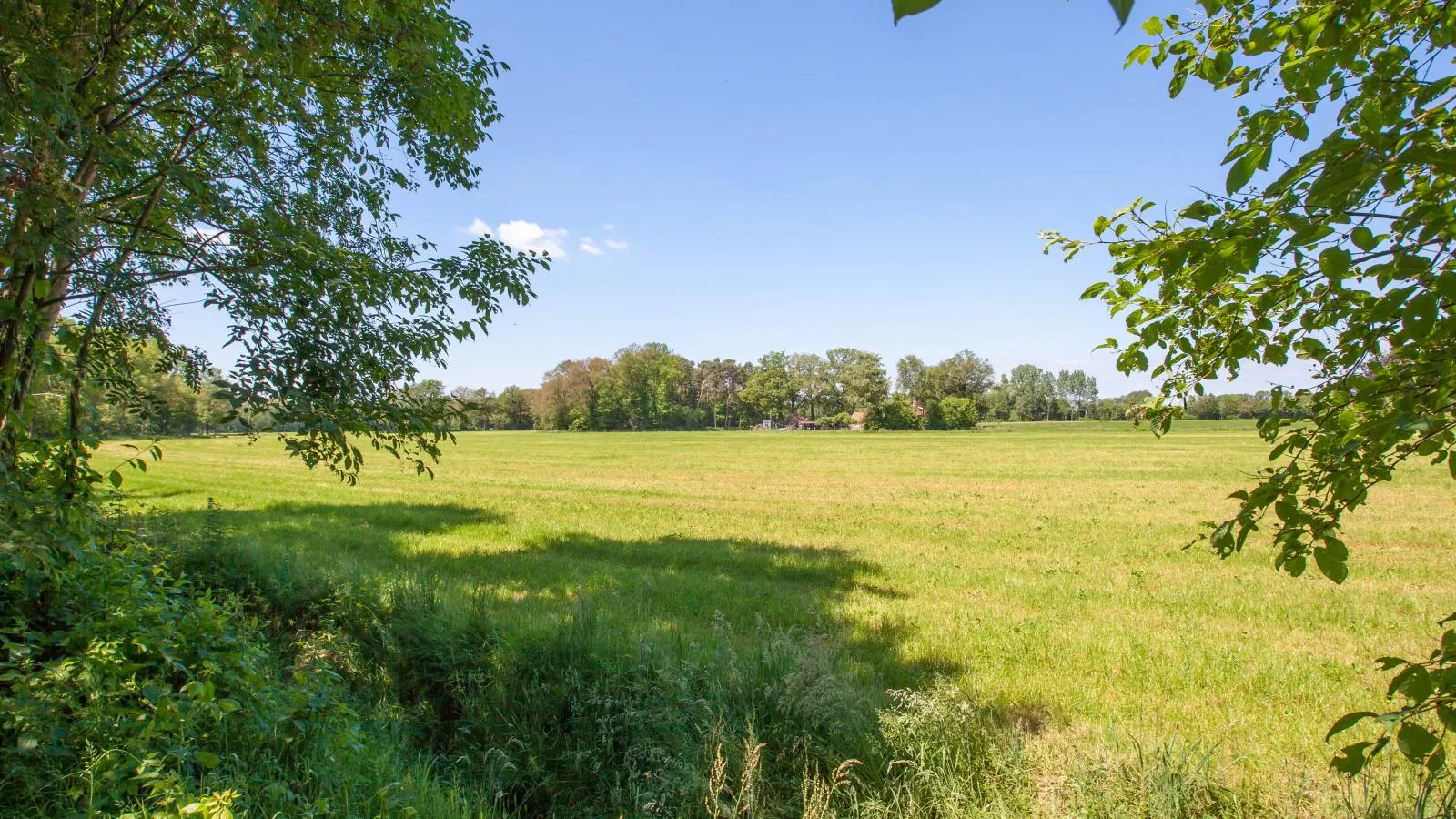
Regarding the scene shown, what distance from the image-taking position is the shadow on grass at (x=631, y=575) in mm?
6910

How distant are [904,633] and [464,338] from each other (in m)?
5.57

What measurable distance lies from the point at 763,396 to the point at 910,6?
12878 centimetres

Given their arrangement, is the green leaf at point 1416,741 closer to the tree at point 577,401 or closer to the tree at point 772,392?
the tree at point 577,401

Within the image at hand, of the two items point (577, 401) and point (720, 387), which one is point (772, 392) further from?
point (577, 401)

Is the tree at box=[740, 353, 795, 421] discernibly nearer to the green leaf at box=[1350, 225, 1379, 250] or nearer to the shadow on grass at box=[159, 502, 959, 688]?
the shadow on grass at box=[159, 502, 959, 688]

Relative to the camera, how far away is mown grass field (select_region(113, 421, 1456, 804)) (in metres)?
5.37

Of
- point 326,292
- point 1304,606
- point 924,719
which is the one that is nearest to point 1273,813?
point 924,719

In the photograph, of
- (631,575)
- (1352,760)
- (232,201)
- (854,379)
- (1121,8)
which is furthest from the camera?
(854,379)

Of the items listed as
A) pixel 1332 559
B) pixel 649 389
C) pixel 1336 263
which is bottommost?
pixel 1332 559

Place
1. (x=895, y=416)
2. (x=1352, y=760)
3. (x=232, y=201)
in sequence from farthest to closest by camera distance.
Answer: (x=895, y=416) < (x=232, y=201) < (x=1352, y=760)

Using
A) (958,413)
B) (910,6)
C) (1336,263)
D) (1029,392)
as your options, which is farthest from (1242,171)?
(1029,392)

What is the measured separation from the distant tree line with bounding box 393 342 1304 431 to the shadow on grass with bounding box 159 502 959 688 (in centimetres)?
9582

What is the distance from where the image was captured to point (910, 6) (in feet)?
2.64

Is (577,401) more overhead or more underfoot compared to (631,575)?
more overhead
